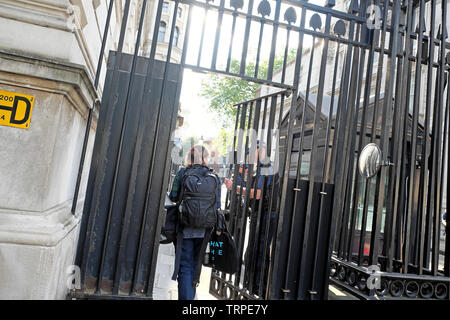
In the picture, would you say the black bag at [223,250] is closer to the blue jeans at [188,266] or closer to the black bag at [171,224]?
the blue jeans at [188,266]

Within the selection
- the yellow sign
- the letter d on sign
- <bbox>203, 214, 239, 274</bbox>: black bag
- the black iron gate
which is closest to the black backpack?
<bbox>203, 214, 239, 274</bbox>: black bag

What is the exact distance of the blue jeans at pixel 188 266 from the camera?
12.0 feet

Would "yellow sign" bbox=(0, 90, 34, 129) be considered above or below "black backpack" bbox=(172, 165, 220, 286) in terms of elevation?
above

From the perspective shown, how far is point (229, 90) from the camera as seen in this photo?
29.6 meters

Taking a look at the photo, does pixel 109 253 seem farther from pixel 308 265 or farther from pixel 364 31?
pixel 364 31

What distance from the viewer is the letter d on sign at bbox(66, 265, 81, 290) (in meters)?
2.78

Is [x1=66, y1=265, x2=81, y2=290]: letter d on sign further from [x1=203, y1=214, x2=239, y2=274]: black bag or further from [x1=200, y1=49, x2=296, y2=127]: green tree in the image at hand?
[x1=200, y1=49, x2=296, y2=127]: green tree

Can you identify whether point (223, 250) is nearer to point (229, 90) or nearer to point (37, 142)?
point (37, 142)

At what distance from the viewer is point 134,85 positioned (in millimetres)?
2967

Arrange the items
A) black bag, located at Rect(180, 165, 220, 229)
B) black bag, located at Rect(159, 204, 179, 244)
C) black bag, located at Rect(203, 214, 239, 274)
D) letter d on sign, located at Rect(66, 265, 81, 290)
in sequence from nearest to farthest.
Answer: letter d on sign, located at Rect(66, 265, 81, 290) → black bag, located at Rect(180, 165, 220, 229) → black bag, located at Rect(159, 204, 179, 244) → black bag, located at Rect(203, 214, 239, 274)

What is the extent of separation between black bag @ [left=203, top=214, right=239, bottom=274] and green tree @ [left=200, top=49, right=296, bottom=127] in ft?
83.6

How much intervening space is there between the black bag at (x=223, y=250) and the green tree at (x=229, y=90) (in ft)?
83.6

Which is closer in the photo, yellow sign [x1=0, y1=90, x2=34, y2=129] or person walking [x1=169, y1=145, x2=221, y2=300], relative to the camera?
yellow sign [x1=0, y1=90, x2=34, y2=129]
